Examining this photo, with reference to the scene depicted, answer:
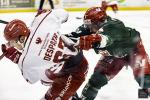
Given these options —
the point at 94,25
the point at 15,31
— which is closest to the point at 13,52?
the point at 15,31

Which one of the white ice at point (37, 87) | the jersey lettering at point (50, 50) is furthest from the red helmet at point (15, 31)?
the white ice at point (37, 87)

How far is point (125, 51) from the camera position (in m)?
2.92

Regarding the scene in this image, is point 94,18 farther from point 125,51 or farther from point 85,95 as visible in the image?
point 85,95

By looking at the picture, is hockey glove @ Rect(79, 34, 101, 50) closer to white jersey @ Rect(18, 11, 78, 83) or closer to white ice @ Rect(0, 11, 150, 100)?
white jersey @ Rect(18, 11, 78, 83)

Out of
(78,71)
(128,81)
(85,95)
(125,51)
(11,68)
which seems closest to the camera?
(78,71)

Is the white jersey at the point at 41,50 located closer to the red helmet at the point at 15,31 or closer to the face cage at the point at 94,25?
the red helmet at the point at 15,31

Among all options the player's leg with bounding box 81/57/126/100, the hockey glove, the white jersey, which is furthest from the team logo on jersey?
the player's leg with bounding box 81/57/126/100

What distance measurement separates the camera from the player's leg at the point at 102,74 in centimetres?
309

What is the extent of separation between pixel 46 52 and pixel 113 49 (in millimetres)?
538

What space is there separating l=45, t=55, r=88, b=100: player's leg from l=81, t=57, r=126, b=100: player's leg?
1.15ft

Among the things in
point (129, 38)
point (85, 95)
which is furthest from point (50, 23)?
point (85, 95)

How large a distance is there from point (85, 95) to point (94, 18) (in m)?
0.61

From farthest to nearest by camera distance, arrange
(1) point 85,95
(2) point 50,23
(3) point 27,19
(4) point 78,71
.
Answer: (3) point 27,19, (1) point 85,95, (4) point 78,71, (2) point 50,23

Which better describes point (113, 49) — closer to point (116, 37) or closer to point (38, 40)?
point (116, 37)
